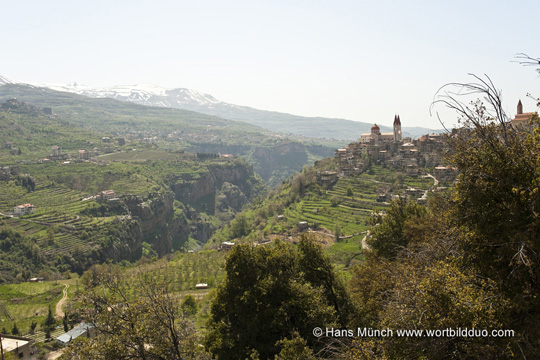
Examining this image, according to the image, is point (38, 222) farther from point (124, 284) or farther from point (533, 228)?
point (533, 228)

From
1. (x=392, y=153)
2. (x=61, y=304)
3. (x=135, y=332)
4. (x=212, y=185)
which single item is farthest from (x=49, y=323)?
(x=212, y=185)

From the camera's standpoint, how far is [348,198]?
69750 millimetres

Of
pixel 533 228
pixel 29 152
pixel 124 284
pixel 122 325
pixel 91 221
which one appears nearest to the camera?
pixel 533 228

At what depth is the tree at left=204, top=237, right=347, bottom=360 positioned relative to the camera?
15.5 metres

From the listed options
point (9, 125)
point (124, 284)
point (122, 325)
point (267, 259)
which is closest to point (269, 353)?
point (267, 259)

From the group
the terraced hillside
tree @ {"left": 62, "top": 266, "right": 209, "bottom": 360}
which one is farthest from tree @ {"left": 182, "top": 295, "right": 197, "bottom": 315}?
tree @ {"left": 62, "top": 266, "right": 209, "bottom": 360}

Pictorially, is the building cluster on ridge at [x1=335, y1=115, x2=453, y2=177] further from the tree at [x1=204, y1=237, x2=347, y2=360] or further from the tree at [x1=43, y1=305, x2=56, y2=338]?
the tree at [x1=43, y1=305, x2=56, y2=338]

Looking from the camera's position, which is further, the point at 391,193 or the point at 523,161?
the point at 391,193

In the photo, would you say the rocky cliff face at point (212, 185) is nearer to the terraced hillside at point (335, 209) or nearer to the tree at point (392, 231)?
the terraced hillside at point (335, 209)

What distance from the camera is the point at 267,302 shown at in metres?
16.2

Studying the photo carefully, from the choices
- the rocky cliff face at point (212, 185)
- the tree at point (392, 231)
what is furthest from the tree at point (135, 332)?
the rocky cliff face at point (212, 185)

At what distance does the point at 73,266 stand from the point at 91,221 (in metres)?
15.9

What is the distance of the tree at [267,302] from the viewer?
15.5 metres

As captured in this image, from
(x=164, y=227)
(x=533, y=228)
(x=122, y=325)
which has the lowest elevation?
(x=164, y=227)
